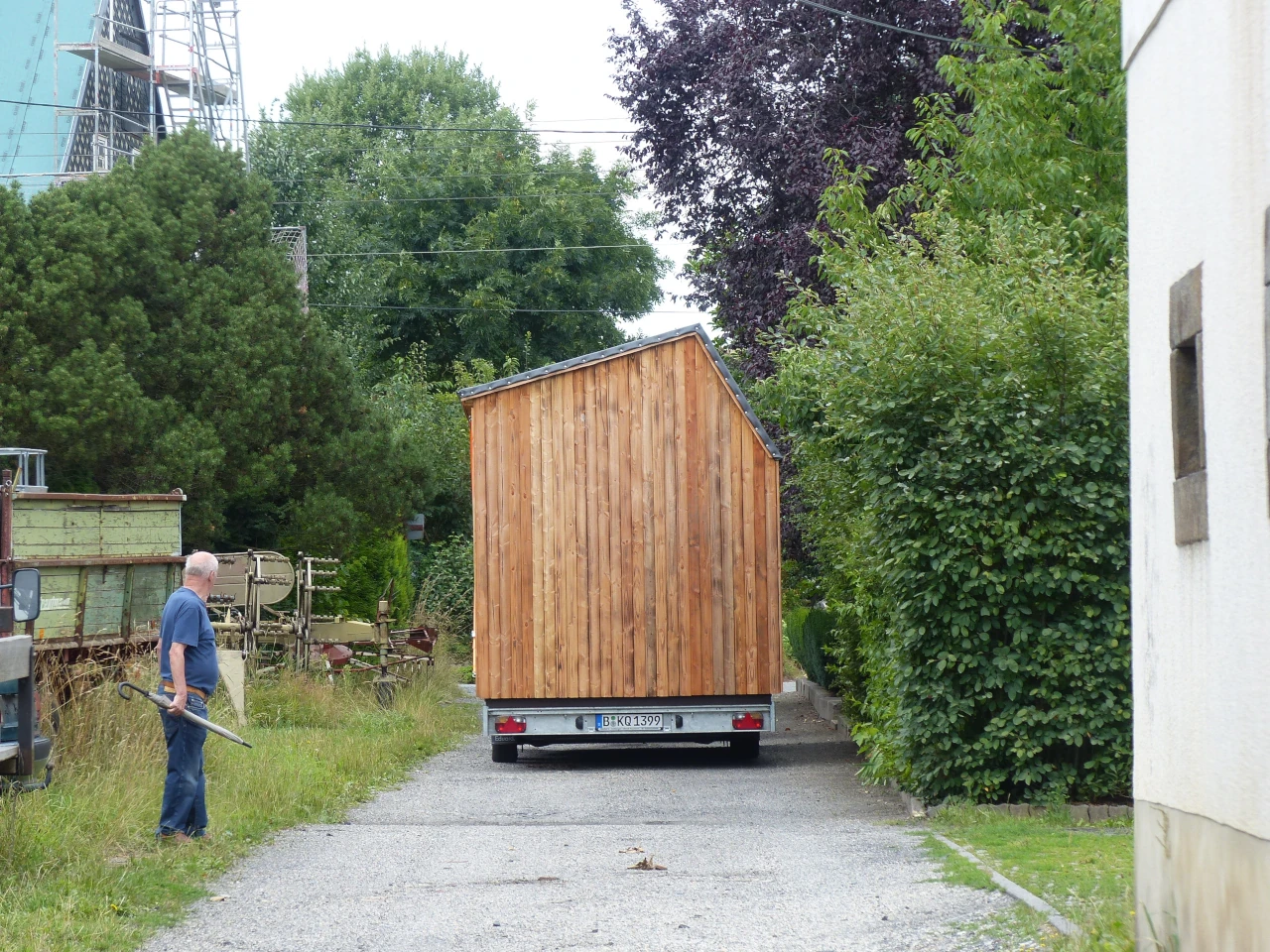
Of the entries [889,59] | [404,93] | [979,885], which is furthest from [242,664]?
[404,93]

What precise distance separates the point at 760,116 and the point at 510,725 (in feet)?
28.9

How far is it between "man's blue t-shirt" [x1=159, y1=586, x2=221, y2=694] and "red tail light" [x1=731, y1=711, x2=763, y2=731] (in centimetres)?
608

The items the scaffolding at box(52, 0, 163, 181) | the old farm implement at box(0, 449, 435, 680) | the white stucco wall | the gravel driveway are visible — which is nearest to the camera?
the white stucco wall

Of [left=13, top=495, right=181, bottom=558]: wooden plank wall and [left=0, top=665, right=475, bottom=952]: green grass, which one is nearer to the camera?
[left=0, top=665, right=475, bottom=952]: green grass

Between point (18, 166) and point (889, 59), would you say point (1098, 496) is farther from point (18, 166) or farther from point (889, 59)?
point (18, 166)

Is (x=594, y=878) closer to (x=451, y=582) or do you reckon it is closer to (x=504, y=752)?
(x=504, y=752)

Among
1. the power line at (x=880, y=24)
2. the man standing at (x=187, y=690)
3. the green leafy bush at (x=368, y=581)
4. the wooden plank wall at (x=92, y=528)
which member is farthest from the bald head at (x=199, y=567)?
the green leafy bush at (x=368, y=581)

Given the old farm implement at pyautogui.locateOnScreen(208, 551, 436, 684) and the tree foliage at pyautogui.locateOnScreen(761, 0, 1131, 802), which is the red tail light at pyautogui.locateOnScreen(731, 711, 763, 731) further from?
the old farm implement at pyautogui.locateOnScreen(208, 551, 436, 684)

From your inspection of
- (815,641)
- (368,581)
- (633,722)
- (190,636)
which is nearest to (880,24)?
(815,641)

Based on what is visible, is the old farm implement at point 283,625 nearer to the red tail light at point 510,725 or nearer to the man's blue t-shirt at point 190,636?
the red tail light at point 510,725

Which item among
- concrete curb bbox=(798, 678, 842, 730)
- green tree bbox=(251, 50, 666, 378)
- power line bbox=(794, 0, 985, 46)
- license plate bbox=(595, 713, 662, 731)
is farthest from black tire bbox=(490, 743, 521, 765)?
green tree bbox=(251, 50, 666, 378)

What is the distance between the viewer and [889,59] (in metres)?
18.1

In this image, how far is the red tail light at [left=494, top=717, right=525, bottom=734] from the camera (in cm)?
1356

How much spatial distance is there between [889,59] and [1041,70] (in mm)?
3617
